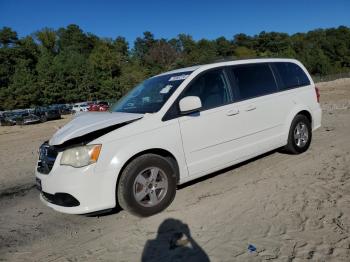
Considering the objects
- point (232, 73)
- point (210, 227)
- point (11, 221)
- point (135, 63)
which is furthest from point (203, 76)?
point (135, 63)

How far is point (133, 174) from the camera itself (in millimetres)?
4141

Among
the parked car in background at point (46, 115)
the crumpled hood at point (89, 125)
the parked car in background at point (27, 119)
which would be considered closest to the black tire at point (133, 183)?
the crumpled hood at point (89, 125)

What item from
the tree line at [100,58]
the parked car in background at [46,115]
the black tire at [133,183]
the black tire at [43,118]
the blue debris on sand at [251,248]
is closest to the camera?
the blue debris on sand at [251,248]

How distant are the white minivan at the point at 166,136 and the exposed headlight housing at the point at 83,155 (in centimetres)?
1

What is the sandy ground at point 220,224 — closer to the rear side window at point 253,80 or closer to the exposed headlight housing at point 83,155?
the exposed headlight housing at point 83,155

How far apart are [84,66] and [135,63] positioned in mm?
18400

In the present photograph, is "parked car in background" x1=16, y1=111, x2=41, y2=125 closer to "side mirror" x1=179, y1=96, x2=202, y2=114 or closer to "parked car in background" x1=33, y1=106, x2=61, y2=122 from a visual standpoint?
"parked car in background" x1=33, y1=106, x2=61, y2=122

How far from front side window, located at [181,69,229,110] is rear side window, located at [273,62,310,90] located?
1363 millimetres

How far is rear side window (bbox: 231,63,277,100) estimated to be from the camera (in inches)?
212

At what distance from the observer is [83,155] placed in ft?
13.1

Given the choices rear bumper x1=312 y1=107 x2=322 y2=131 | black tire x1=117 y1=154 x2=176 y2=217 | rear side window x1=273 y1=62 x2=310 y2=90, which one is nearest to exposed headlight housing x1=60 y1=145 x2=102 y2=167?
black tire x1=117 y1=154 x2=176 y2=217

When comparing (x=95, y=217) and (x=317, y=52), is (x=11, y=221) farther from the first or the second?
(x=317, y=52)

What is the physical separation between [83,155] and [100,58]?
276 ft

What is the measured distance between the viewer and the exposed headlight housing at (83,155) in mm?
3980
